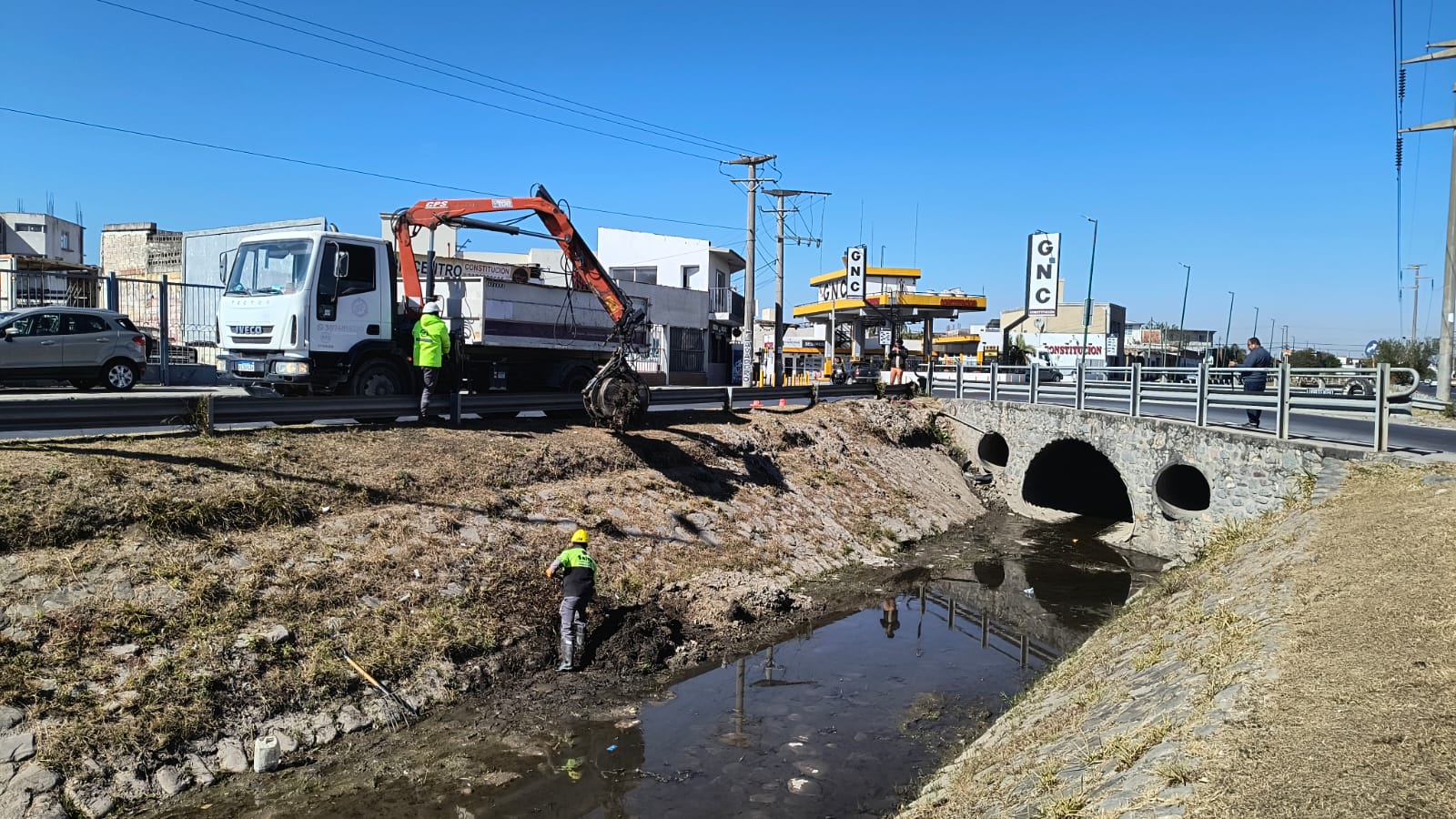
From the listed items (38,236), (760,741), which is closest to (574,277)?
(760,741)

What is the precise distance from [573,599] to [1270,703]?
6.89m

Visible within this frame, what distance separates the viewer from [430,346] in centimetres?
1387

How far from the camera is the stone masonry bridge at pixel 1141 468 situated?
1397cm

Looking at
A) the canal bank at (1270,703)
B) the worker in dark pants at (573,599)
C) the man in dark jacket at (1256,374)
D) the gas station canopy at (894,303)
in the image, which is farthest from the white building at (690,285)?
the canal bank at (1270,703)

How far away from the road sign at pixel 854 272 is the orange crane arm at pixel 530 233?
22.8m

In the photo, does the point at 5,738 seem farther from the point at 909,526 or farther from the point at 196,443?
the point at 909,526

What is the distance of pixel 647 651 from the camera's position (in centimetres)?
1059

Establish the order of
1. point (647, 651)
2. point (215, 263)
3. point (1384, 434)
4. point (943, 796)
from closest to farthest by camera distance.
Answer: point (943, 796), point (647, 651), point (1384, 434), point (215, 263)

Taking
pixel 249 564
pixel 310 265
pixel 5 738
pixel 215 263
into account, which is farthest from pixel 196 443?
pixel 215 263

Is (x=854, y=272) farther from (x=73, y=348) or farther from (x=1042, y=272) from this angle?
(x=73, y=348)

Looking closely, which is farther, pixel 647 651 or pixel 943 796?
pixel 647 651

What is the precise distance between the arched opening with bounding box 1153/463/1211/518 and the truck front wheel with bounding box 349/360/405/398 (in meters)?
14.4

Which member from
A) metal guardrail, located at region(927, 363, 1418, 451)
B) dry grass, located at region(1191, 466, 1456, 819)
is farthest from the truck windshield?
metal guardrail, located at region(927, 363, 1418, 451)

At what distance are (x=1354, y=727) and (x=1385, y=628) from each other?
1870 millimetres
